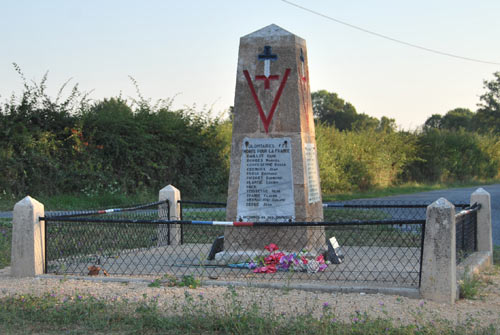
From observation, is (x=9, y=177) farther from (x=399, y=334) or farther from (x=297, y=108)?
(x=399, y=334)

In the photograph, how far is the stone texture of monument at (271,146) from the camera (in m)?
7.54

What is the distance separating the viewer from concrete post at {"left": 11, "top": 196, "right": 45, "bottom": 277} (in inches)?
271

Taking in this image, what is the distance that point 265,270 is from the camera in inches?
268

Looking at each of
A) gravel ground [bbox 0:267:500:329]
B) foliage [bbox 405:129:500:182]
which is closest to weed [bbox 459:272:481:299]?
gravel ground [bbox 0:267:500:329]

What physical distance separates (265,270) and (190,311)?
68.8 inches

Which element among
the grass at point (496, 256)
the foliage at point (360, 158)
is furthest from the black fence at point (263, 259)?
the foliage at point (360, 158)

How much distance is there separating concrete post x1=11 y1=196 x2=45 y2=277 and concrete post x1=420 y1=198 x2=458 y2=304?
4.27 meters

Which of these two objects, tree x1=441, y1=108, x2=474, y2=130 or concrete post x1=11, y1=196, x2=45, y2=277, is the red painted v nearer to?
concrete post x1=11, y1=196, x2=45, y2=277

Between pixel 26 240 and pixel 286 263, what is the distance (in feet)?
9.82

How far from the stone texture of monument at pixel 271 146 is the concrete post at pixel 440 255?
2047 millimetres

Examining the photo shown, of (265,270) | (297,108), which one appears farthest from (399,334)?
(297,108)

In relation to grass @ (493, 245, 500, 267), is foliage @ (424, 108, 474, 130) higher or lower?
higher

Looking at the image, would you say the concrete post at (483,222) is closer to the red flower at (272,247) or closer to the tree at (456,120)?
the red flower at (272,247)

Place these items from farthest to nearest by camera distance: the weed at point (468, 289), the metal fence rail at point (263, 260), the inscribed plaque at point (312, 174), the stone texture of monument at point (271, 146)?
the inscribed plaque at point (312, 174) → the stone texture of monument at point (271, 146) → the metal fence rail at point (263, 260) → the weed at point (468, 289)
